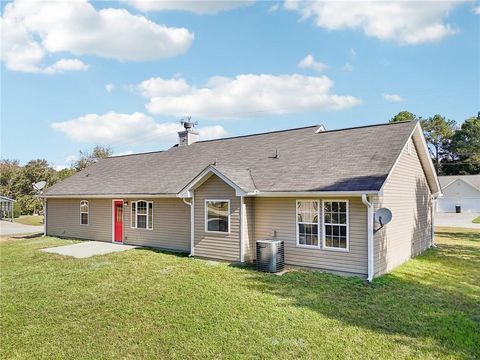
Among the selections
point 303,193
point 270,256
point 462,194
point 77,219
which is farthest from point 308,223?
point 462,194

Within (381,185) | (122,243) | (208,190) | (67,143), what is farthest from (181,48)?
(67,143)

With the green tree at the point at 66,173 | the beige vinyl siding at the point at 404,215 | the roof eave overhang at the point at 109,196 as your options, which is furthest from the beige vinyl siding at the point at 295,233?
the green tree at the point at 66,173

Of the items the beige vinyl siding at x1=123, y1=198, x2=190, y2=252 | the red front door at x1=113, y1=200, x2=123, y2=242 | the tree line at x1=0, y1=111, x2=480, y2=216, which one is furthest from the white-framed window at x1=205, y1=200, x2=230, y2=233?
the tree line at x1=0, y1=111, x2=480, y2=216

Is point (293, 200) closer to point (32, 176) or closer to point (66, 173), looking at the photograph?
point (66, 173)

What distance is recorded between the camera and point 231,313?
6.64m

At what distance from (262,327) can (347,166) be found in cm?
614

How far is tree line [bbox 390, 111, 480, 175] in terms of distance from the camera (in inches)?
2115

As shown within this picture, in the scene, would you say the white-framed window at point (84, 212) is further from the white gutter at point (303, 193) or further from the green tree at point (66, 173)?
the green tree at point (66, 173)

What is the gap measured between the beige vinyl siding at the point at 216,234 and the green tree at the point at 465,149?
180 ft

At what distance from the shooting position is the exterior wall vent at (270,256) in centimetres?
989

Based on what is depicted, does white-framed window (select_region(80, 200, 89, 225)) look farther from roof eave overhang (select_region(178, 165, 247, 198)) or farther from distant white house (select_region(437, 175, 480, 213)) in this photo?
distant white house (select_region(437, 175, 480, 213))

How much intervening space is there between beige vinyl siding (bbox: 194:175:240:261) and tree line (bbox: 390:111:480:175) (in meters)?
49.2

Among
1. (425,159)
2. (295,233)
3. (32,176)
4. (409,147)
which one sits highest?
(32,176)

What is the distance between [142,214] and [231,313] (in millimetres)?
9383
